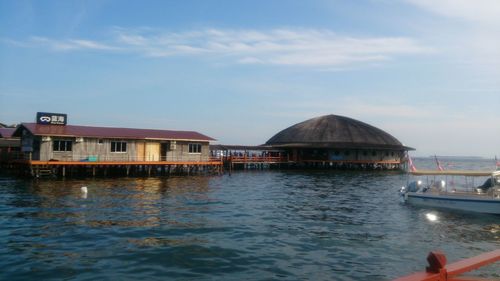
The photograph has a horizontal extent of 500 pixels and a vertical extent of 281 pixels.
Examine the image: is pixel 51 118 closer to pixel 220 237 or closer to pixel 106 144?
pixel 106 144

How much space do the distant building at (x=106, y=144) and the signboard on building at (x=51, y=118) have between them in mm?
155

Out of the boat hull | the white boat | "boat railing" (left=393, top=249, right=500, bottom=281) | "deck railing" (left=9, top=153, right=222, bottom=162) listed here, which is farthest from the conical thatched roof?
"boat railing" (left=393, top=249, right=500, bottom=281)

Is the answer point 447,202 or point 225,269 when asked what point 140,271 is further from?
point 447,202

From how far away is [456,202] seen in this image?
28312mm

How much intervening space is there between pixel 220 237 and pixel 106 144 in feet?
109

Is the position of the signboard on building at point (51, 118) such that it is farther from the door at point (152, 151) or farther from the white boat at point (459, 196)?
the white boat at point (459, 196)

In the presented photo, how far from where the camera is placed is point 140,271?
13.6 m

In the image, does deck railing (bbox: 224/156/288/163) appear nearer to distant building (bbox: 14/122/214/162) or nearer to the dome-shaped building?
the dome-shaped building

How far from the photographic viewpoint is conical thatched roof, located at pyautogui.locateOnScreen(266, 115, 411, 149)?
7856cm

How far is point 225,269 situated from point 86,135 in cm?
3629

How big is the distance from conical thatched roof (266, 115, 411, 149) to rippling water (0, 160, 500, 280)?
46.4 metres

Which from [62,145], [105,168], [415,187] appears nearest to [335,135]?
[105,168]

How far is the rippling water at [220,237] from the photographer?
13977 mm

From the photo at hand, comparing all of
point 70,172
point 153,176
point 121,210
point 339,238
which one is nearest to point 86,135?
point 70,172
